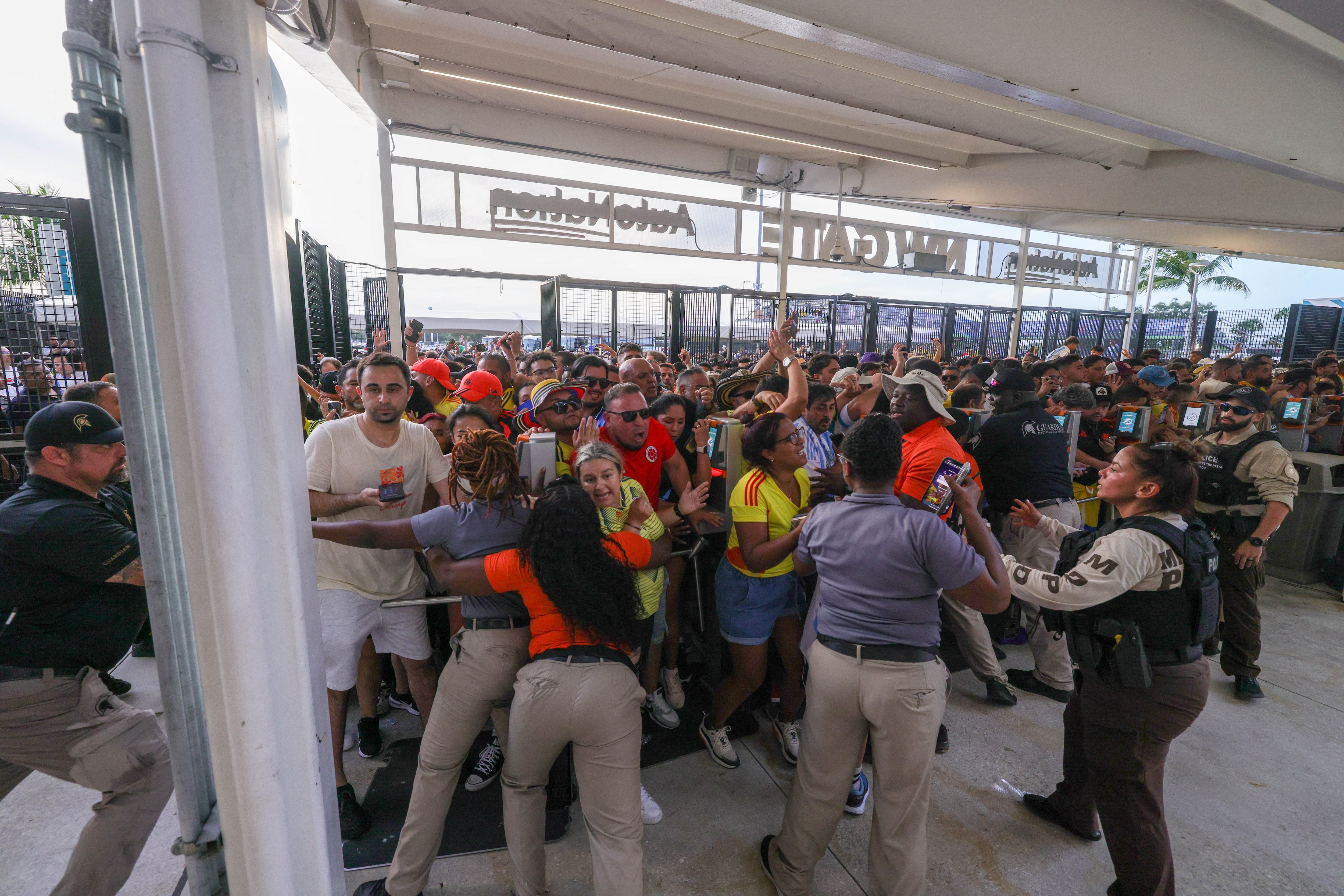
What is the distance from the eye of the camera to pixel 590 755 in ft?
6.63

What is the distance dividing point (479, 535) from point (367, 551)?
0.90 metres

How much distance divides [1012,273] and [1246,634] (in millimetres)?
11833

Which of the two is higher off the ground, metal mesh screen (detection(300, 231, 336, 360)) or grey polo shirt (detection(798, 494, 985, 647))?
metal mesh screen (detection(300, 231, 336, 360))

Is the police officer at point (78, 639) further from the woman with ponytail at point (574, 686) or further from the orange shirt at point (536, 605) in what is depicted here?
the orange shirt at point (536, 605)

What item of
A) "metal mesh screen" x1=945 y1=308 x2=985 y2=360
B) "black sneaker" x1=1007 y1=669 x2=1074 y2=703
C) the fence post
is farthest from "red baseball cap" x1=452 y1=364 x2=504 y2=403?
the fence post

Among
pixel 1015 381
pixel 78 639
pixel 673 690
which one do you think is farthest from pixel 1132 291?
pixel 78 639

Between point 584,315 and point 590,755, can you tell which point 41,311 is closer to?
point 590,755

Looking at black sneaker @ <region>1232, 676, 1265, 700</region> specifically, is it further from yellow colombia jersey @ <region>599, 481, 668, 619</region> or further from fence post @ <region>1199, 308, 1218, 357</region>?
fence post @ <region>1199, 308, 1218, 357</region>

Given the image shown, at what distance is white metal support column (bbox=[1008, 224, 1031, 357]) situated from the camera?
1347 centimetres

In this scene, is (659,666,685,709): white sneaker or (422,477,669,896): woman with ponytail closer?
(422,477,669,896): woman with ponytail

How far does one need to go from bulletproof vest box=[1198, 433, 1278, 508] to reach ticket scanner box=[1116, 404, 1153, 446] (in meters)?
0.44

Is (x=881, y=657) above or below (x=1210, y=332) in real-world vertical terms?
Result: below

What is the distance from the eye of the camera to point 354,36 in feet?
21.2

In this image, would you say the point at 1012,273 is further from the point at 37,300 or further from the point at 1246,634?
the point at 37,300
